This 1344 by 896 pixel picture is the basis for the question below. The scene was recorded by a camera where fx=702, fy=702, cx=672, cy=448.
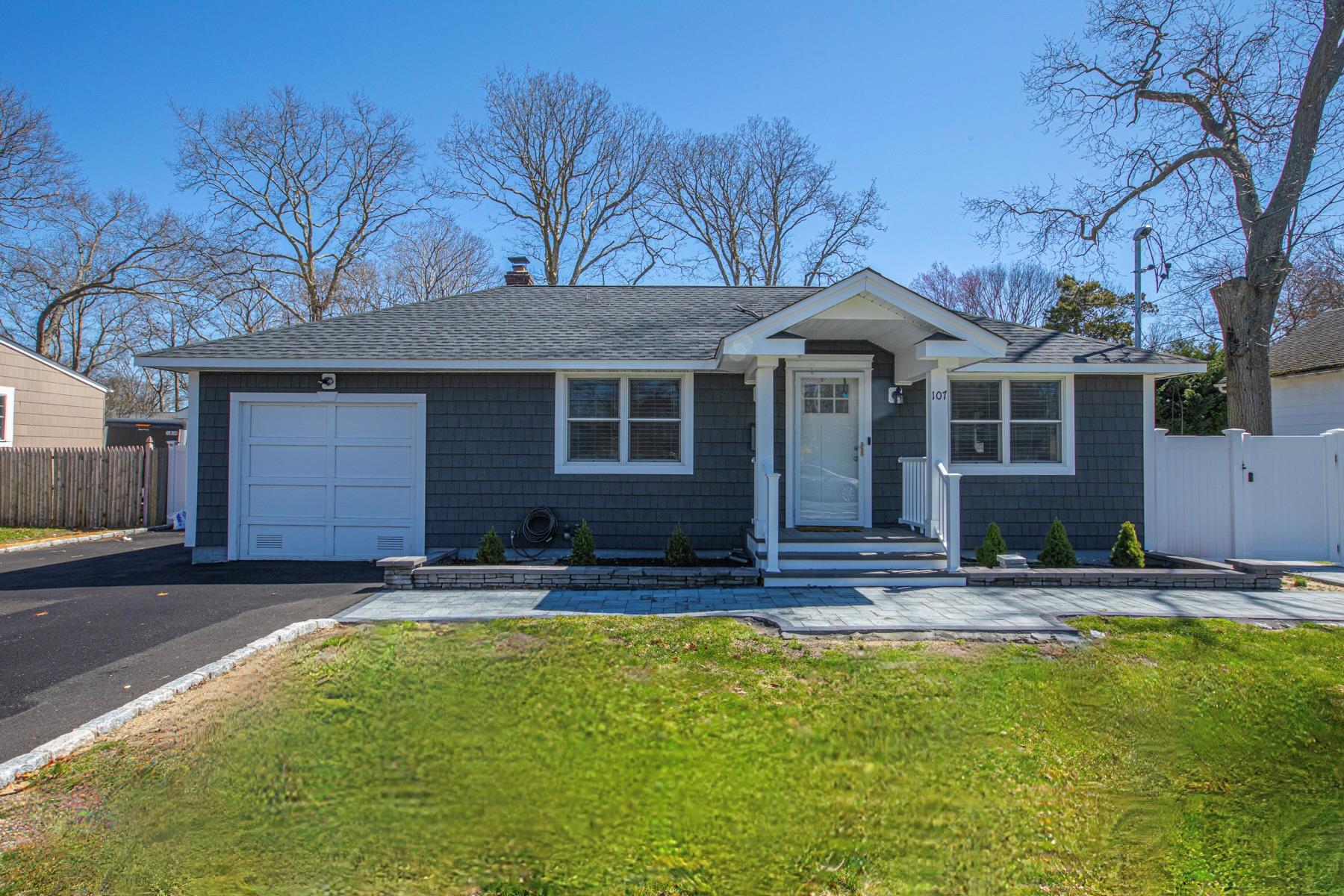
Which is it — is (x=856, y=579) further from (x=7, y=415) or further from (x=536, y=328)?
(x=7, y=415)

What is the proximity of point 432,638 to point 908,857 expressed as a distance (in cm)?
353

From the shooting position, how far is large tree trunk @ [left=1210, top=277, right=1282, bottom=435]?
11414 millimetres

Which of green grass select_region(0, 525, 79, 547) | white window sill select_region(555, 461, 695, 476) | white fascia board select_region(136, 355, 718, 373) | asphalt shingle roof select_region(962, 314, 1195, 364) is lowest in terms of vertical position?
green grass select_region(0, 525, 79, 547)

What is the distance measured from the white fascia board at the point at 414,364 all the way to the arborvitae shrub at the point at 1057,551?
Result: 182 inches

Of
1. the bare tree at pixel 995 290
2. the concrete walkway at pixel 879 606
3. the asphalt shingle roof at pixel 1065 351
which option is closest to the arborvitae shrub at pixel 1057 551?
the concrete walkway at pixel 879 606

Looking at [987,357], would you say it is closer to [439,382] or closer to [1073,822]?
[1073,822]

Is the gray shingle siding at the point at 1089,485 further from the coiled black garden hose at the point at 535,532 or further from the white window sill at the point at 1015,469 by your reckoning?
the coiled black garden hose at the point at 535,532

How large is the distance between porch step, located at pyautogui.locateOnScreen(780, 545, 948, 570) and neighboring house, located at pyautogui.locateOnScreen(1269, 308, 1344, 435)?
37.8ft

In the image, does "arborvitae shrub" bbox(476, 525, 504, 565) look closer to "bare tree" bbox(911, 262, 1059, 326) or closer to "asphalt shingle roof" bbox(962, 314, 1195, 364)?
"asphalt shingle roof" bbox(962, 314, 1195, 364)

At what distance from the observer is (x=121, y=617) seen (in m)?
6.63

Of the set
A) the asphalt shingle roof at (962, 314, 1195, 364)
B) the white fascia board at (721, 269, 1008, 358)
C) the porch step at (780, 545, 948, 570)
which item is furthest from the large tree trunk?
the porch step at (780, 545, 948, 570)

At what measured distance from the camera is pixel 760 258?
27.3 m

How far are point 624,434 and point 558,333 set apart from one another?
1958mm

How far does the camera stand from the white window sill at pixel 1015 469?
9617 mm
